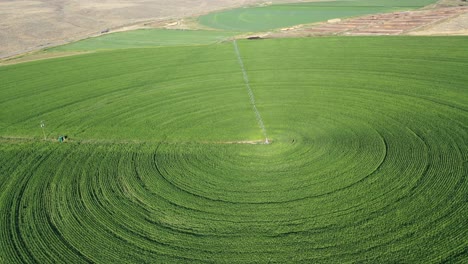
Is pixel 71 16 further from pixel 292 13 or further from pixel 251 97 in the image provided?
pixel 251 97

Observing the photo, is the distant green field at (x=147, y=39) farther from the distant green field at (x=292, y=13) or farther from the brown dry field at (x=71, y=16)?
the distant green field at (x=292, y=13)

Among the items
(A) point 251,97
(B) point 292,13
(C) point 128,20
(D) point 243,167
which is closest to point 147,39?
(C) point 128,20

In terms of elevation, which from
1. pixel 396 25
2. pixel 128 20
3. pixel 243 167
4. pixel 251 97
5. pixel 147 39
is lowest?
pixel 243 167

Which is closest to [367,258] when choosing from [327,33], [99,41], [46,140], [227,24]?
[46,140]

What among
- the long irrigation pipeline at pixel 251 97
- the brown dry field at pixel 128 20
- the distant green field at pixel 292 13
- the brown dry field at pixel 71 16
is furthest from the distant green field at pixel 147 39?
the long irrigation pipeline at pixel 251 97

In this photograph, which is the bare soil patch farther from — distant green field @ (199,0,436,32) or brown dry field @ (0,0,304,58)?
brown dry field @ (0,0,304,58)

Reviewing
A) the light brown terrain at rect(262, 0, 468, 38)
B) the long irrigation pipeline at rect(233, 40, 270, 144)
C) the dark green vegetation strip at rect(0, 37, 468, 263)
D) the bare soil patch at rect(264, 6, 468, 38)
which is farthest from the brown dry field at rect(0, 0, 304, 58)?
the bare soil patch at rect(264, 6, 468, 38)
